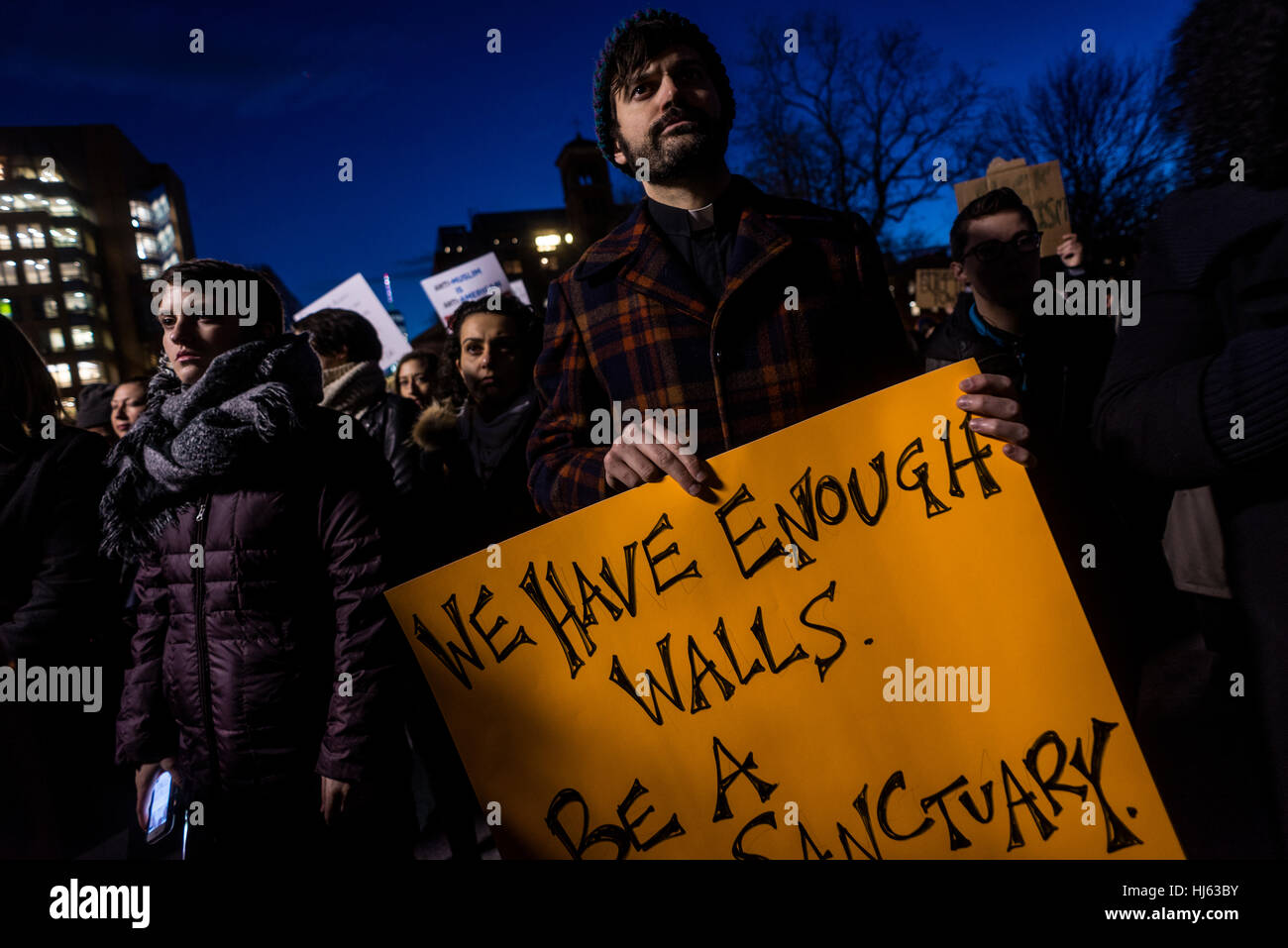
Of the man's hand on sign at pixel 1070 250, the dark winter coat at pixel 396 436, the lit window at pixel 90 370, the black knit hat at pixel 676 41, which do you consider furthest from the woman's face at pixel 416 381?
the lit window at pixel 90 370

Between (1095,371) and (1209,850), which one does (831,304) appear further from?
(1209,850)

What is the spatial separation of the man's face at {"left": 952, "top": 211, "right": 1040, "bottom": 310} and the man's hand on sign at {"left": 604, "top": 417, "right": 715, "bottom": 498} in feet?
5.64

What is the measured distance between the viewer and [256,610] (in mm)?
1772

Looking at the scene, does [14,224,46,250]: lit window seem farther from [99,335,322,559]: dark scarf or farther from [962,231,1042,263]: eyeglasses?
[962,231,1042,263]: eyeglasses

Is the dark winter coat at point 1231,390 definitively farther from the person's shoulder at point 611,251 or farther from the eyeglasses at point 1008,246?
the eyeglasses at point 1008,246

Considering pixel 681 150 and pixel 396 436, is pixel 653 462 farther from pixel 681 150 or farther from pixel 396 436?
pixel 396 436

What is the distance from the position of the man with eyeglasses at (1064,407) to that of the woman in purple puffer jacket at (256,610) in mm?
1595

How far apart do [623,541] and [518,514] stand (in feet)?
5.66

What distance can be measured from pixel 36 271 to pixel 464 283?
71.0m

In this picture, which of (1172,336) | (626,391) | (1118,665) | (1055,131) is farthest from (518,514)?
(1055,131)

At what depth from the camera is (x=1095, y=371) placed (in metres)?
2.16

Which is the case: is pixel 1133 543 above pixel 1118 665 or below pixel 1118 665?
above

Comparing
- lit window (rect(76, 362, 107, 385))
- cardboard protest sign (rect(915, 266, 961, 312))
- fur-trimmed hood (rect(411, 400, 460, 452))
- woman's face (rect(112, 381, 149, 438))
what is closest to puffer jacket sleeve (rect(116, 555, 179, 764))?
fur-trimmed hood (rect(411, 400, 460, 452))

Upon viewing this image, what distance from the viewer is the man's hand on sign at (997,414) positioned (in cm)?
104
